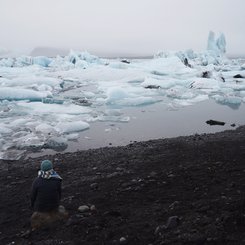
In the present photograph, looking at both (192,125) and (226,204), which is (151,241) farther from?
(192,125)

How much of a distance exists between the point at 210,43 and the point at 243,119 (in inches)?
1388

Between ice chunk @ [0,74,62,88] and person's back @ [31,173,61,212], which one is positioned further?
ice chunk @ [0,74,62,88]

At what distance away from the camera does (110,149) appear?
902cm

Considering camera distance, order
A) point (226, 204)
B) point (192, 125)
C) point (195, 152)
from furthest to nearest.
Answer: point (192, 125)
point (195, 152)
point (226, 204)

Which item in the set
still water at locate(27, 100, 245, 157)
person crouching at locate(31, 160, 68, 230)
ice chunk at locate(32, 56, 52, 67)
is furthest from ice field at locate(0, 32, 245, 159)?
ice chunk at locate(32, 56, 52, 67)

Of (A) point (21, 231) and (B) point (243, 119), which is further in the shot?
(B) point (243, 119)

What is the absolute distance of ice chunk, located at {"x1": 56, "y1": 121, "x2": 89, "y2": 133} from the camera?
1152 cm

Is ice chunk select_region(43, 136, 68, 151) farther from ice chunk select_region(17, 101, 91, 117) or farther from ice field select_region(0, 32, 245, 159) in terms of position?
ice chunk select_region(17, 101, 91, 117)

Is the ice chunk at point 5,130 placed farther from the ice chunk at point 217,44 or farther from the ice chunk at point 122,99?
the ice chunk at point 217,44

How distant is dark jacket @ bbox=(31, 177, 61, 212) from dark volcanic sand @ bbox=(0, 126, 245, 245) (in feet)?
0.88

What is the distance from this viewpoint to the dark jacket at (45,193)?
4.22 metres

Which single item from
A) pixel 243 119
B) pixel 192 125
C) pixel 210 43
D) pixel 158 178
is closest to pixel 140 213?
pixel 158 178

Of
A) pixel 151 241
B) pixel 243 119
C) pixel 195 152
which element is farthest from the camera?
pixel 243 119

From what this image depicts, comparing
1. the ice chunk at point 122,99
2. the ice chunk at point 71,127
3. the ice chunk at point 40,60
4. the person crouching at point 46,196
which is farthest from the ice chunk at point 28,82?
the person crouching at point 46,196
